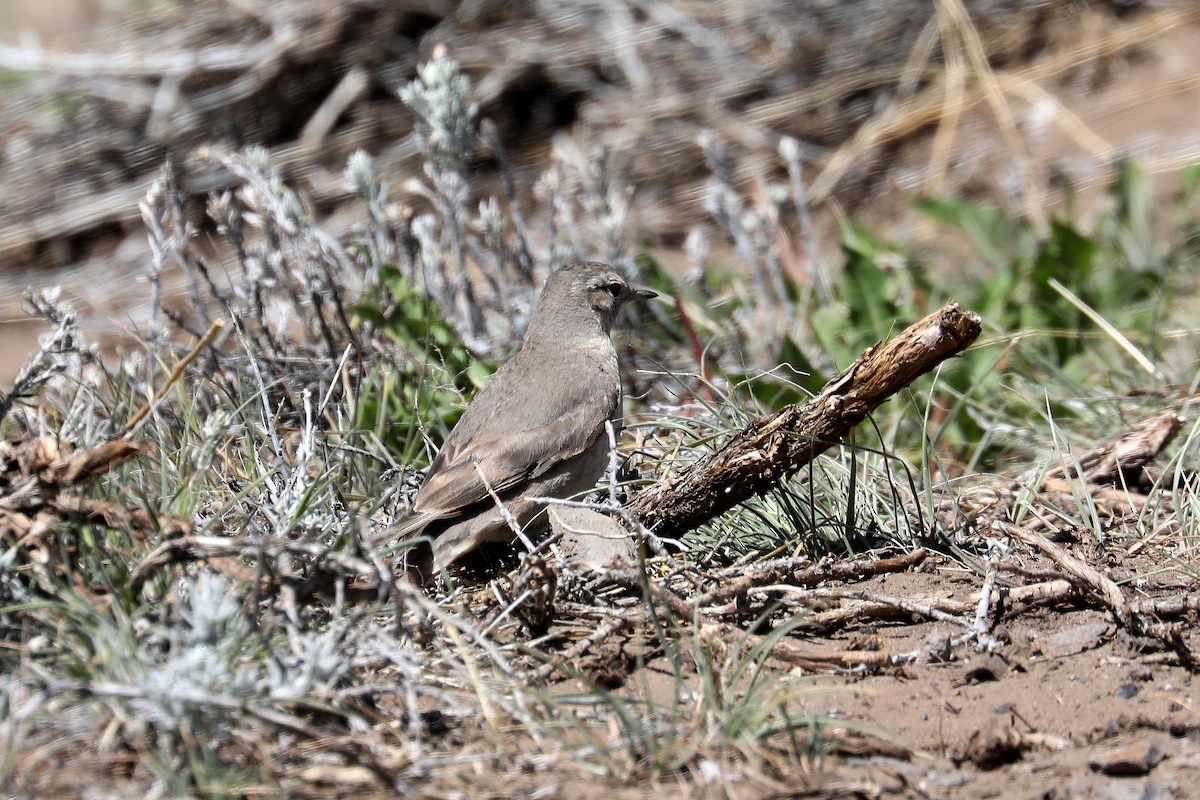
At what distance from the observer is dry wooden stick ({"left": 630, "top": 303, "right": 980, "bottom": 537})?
3160mm

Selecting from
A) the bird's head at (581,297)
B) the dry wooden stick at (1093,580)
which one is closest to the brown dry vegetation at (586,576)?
the dry wooden stick at (1093,580)

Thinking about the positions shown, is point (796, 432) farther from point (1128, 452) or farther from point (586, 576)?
point (1128, 452)

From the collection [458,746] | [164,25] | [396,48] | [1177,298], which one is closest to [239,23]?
[164,25]

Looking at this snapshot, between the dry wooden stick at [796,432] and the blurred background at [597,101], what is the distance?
478 cm

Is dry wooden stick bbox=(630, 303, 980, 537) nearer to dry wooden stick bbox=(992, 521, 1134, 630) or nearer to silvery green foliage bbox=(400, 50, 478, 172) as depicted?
dry wooden stick bbox=(992, 521, 1134, 630)

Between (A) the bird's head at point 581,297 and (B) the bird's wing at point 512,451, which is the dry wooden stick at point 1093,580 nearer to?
(B) the bird's wing at point 512,451

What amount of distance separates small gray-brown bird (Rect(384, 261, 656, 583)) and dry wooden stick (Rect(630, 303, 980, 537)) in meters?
Answer: 0.56

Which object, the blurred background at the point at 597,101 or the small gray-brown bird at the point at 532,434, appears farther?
the blurred background at the point at 597,101

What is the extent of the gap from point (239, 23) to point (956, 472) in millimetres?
6150

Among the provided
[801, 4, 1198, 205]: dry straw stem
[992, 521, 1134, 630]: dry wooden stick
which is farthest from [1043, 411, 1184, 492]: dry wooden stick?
[801, 4, 1198, 205]: dry straw stem

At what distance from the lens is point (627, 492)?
4.06 m

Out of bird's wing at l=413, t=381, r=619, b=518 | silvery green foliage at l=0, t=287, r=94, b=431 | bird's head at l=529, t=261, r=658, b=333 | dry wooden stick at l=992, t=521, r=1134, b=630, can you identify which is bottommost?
dry wooden stick at l=992, t=521, r=1134, b=630

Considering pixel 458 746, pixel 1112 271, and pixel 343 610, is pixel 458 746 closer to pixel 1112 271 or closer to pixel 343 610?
pixel 343 610

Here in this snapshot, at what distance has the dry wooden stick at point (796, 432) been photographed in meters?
3.16
